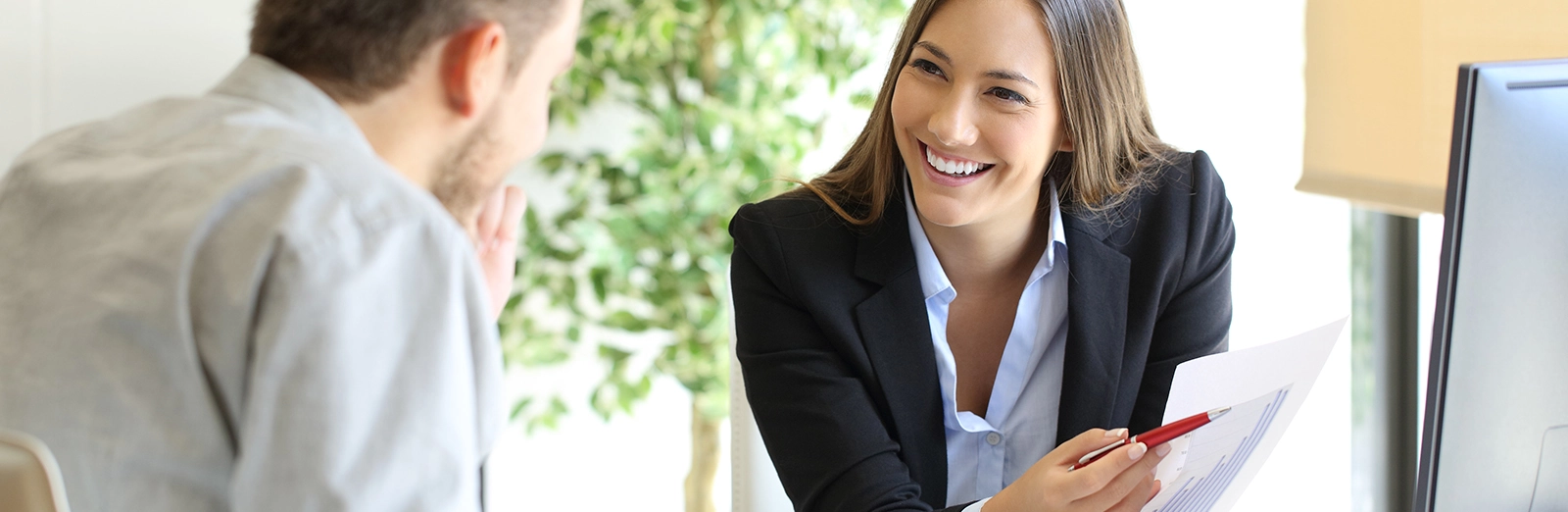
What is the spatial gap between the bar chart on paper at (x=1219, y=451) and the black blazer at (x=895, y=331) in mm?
375

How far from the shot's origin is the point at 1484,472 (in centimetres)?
87

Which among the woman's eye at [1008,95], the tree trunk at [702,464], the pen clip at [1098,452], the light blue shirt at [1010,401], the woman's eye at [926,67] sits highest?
the woman's eye at [926,67]

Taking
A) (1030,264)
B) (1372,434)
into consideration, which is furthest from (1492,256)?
(1372,434)

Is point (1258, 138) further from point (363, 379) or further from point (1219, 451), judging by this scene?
point (363, 379)

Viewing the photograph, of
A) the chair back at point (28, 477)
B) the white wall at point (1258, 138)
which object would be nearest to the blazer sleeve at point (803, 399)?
the chair back at point (28, 477)

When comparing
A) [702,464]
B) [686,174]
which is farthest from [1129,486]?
[702,464]

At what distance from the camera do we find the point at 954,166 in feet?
4.58

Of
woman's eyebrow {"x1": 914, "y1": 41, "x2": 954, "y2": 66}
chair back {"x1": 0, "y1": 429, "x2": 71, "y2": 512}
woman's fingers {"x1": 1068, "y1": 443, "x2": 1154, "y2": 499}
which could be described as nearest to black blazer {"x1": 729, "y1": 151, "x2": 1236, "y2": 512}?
woman's eyebrow {"x1": 914, "y1": 41, "x2": 954, "y2": 66}

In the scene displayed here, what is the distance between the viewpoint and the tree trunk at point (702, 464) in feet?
7.88

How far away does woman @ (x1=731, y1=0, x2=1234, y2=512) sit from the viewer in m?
1.36

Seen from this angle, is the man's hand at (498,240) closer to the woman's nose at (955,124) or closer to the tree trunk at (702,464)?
the woman's nose at (955,124)

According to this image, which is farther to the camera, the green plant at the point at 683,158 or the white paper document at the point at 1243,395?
the green plant at the point at 683,158

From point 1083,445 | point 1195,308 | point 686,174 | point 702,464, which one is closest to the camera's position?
point 1083,445

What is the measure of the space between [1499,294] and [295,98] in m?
0.83
